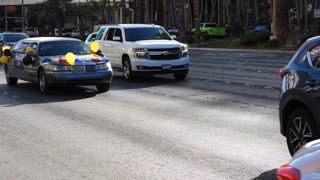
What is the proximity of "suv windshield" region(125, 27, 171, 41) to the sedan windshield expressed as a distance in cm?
359

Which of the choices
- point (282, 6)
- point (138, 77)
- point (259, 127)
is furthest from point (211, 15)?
point (259, 127)

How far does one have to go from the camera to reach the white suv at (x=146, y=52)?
1847 cm

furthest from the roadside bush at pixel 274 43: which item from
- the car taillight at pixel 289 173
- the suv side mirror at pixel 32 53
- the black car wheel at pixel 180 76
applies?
the car taillight at pixel 289 173

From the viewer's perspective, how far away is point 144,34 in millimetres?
19656

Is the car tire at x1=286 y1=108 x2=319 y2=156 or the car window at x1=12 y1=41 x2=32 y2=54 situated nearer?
the car tire at x1=286 y1=108 x2=319 y2=156

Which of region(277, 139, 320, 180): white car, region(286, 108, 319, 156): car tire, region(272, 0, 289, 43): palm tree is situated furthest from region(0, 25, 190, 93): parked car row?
region(272, 0, 289, 43): palm tree

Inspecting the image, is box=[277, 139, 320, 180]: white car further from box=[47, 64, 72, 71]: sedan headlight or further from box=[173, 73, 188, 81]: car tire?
box=[173, 73, 188, 81]: car tire

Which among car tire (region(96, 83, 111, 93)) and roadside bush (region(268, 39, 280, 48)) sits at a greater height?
roadside bush (region(268, 39, 280, 48))

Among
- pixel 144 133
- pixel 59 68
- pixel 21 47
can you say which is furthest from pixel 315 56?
pixel 21 47

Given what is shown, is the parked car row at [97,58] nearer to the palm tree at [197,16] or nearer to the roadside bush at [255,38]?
the roadside bush at [255,38]

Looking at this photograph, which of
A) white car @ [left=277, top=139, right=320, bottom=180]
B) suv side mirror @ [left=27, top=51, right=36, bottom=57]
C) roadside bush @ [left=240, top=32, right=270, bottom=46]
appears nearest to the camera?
white car @ [left=277, top=139, right=320, bottom=180]

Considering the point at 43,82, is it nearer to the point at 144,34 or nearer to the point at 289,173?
the point at 144,34

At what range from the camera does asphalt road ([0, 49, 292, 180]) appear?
22.7ft

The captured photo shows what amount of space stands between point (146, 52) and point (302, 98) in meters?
12.1
